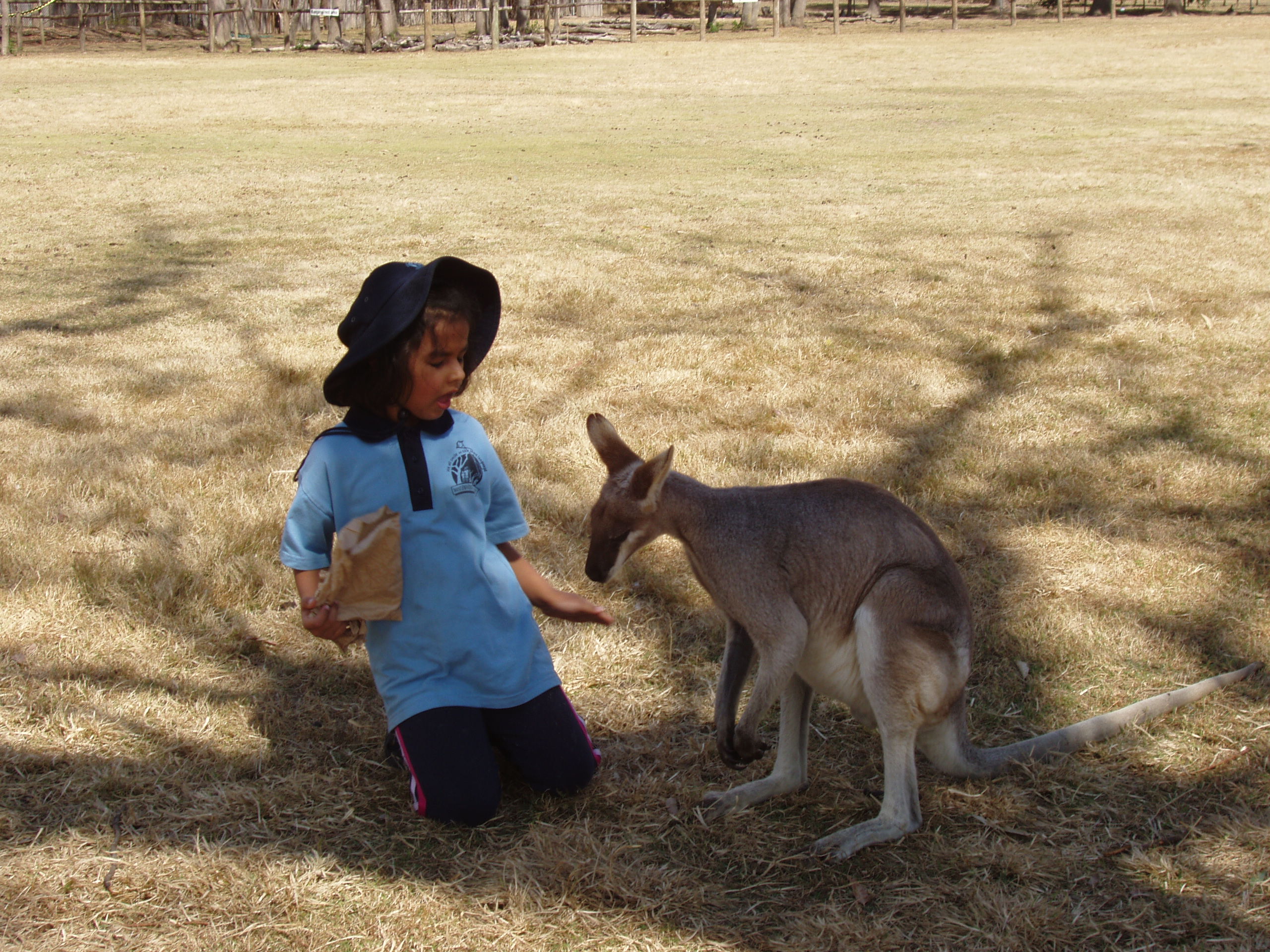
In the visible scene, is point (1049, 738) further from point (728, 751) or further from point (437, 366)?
point (437, 366)

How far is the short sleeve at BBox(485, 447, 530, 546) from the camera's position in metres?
2.83

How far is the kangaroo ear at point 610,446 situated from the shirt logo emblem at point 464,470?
289 millimetres

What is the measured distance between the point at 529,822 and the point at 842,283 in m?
5.33

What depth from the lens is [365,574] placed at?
2.51 metres

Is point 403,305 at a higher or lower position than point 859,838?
higher

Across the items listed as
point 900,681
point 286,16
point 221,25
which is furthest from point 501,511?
point 286,16

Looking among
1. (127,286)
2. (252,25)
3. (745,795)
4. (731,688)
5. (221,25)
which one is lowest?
(745,795)

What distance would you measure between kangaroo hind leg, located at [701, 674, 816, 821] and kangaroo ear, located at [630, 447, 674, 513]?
1.79 ft

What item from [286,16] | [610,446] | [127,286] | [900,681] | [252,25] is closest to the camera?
[900,681]

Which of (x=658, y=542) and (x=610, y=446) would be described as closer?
(x=610, y=446)

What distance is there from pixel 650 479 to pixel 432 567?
565 millimetres

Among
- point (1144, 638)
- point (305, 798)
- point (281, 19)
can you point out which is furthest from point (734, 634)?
point (281, 19)

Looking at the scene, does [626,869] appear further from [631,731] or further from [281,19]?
[281,19]

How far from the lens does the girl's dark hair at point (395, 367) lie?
2523mm
